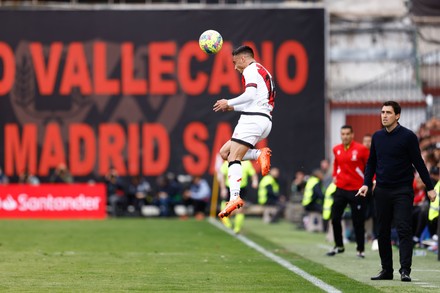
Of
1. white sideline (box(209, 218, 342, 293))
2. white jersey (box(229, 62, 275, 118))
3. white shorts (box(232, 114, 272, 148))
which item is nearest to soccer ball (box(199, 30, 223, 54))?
white jersey (box(229, 62, 275, 118))

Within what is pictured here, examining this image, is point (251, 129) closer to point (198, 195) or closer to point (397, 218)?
point (397, 218)

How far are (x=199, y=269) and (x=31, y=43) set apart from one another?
80.4ft

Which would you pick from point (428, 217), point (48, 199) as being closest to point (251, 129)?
point (428, 217)

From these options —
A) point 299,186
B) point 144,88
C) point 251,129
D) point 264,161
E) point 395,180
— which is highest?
point 144,88

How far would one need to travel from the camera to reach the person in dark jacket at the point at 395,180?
1402cm

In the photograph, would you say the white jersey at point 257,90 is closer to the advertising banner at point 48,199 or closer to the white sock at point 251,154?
the white sock at point 251,154

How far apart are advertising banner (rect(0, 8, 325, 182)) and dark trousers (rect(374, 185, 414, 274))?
23.1m

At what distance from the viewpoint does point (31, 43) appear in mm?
38594

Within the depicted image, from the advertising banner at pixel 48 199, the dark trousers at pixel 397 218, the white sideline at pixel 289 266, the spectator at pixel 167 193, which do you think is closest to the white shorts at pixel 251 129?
the dark trousers at pixel 397 218

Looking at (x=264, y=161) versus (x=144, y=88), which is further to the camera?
(x=144, y=88)

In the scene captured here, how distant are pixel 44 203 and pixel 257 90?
2186 centimetres

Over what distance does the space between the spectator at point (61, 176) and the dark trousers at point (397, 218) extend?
23.5 m

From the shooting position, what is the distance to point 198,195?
120ft

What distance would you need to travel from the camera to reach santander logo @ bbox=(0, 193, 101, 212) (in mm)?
35281
